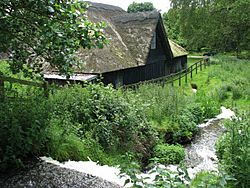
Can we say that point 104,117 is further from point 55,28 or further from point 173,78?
point 173,78

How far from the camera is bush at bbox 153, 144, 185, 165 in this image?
28.5 ft

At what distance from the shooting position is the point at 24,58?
645 cm

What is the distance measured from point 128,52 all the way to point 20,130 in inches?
566

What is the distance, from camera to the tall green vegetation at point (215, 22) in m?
31.3

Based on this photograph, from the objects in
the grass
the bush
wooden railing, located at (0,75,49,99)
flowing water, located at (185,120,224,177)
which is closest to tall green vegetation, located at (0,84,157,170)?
wooden railing, located at (0,75,49,99)

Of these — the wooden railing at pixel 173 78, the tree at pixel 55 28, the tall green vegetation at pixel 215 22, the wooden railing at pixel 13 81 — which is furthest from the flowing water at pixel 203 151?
the tall green vegetation at pixel 215 22

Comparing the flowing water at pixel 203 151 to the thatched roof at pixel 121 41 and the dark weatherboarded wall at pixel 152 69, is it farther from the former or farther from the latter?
the thatched roof at pixel 121 41

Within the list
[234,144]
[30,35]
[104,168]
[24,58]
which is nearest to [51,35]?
[30,35]

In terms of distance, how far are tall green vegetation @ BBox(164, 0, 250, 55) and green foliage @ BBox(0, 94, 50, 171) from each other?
90.2ft

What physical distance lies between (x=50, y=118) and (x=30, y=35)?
72.5 inches

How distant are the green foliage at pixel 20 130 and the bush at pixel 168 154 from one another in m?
3.80

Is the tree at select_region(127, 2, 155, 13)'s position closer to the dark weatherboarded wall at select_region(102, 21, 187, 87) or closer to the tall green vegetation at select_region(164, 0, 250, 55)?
the tall green vegetation at select_region(164, 0, 250, 55)

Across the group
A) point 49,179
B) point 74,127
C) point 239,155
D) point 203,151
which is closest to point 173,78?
point 203,151

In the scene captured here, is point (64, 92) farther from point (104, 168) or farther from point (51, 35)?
point (51, 35)
